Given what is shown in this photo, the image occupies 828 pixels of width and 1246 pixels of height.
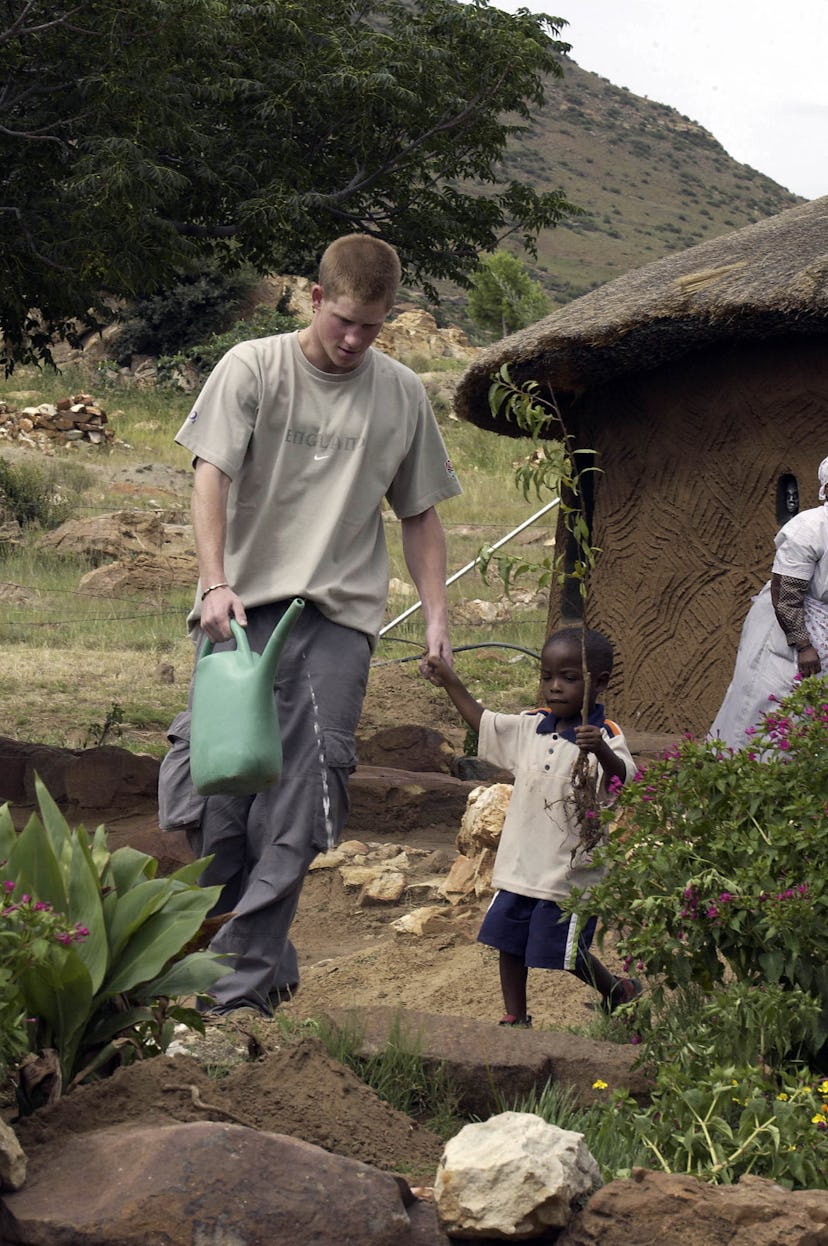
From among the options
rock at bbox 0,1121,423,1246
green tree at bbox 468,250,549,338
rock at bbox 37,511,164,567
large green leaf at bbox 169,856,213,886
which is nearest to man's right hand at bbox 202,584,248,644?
large green leaf at bbox 169,856,213,886

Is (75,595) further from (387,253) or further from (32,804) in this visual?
(387,253)

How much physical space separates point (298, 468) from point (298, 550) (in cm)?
21

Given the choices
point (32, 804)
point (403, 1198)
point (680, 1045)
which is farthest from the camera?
point (32, 804)

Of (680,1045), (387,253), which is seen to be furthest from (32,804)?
(680,1045)

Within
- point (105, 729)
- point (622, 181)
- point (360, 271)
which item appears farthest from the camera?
point (622, 181)

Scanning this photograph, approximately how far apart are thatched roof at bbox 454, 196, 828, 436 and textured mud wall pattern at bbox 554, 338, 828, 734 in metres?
0.19

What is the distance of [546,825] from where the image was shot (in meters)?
4.02

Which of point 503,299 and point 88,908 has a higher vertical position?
point 503,299

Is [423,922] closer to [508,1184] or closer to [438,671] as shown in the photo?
[438,671]

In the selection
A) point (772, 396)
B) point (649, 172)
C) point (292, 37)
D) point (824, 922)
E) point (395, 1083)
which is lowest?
point (395, 1083)

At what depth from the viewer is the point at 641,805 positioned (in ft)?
10.8

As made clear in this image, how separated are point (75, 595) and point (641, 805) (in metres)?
11.8

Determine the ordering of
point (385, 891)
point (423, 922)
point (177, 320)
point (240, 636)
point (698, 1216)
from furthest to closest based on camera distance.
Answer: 1. point (177, 320)
2. point (385, 891)
3. point (423, 922)
4. point (240, 636)
5. point (698, 1216)

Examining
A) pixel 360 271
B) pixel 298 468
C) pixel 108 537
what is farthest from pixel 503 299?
pixel 360 271
